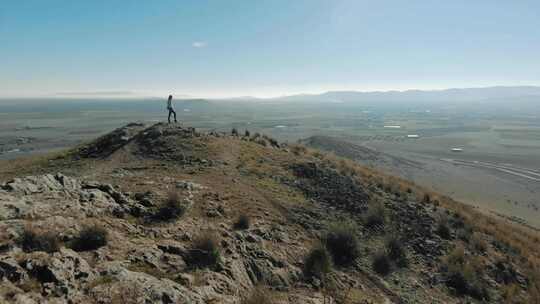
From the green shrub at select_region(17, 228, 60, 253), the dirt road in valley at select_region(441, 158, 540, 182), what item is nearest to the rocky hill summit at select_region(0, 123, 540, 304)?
the green shrub at select_region(17, 228, 60, 253)

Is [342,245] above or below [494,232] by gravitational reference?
above

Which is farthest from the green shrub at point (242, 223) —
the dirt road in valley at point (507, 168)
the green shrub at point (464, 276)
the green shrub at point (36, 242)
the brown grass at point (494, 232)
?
the dirt road in valley at point (507, 168)

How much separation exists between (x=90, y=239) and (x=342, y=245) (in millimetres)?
7576

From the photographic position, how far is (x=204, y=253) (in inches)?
353

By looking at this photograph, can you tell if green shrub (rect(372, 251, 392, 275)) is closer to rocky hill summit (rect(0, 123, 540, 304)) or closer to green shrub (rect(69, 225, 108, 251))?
rocky hill summit (rect(0, 123, 540, 304))

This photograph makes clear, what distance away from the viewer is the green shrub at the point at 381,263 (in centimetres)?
1134

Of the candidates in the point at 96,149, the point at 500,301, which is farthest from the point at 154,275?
the point at 96,149

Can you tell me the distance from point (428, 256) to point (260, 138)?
46.5ft

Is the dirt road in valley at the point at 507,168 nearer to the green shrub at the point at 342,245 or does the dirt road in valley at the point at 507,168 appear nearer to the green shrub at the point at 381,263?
the green shrub at the point at 381,263

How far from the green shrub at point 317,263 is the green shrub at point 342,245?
68 centimetres

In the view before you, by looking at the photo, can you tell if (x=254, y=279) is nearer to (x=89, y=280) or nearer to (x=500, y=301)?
(x=89, y=280)

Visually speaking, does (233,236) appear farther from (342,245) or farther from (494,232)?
Result: (494,232)

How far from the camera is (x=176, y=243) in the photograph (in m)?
9.21

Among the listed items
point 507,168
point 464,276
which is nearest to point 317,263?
point 464,276
